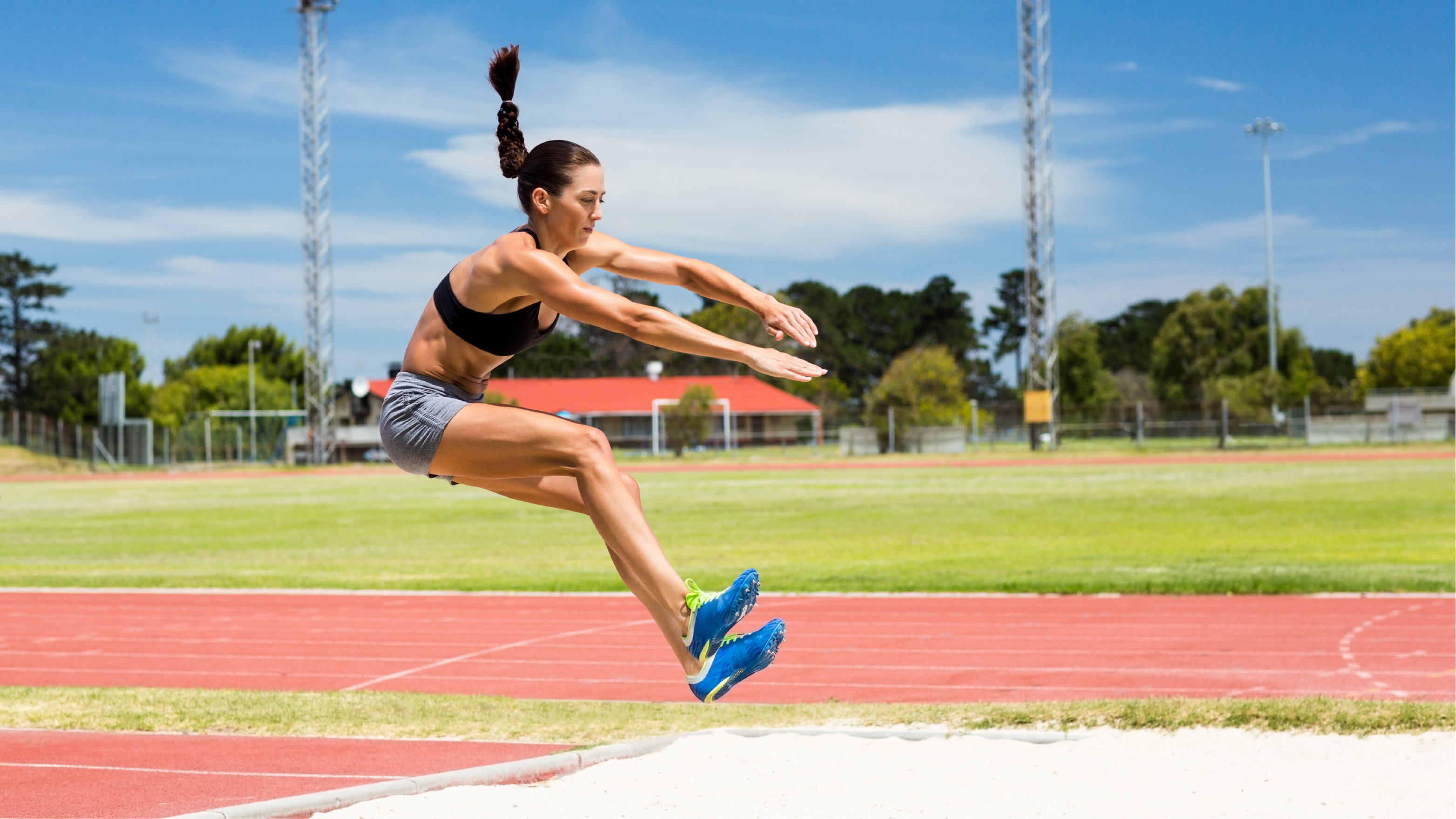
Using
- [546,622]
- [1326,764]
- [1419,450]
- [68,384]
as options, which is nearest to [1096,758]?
[1326,764]

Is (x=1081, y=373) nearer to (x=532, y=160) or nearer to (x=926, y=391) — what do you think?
(x=926, y=391)

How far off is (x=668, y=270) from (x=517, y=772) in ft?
7.81

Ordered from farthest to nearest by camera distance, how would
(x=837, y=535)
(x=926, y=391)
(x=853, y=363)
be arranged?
(x=853, y=363), (x=926, y=391), (x=837, y=535)

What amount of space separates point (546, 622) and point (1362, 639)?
6.55 metres

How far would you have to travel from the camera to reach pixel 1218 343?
7894 centimetres

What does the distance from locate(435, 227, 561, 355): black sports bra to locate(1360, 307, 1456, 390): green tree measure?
254 ft

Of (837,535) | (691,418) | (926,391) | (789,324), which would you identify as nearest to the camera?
(789,324)

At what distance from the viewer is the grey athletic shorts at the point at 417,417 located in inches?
187

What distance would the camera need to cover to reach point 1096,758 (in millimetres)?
6141

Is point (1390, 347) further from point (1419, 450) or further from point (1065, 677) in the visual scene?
point (1065, 677)

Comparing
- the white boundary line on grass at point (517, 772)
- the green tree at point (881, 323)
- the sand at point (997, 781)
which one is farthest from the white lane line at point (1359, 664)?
the green tree at point (881, 323)

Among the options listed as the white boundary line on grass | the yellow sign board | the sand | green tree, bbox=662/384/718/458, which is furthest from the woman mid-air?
green tree, bbox=662/384/718/458

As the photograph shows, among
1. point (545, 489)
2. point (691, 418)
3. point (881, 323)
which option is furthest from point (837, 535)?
point (881, 323)

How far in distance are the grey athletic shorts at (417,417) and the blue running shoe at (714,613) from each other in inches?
39.6
